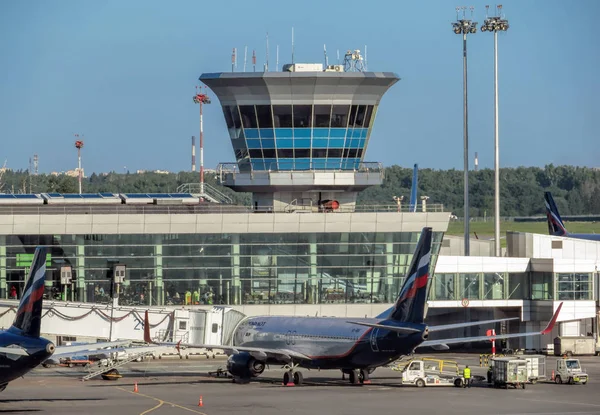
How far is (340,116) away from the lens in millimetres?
91938

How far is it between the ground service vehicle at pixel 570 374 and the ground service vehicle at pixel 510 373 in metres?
3.29

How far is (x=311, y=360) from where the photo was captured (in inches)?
2842

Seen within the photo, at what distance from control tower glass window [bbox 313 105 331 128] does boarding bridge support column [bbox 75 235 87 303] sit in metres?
18.9

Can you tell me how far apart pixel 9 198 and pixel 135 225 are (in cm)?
1672

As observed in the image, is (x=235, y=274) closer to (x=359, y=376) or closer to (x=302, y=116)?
(x=302, y=116)

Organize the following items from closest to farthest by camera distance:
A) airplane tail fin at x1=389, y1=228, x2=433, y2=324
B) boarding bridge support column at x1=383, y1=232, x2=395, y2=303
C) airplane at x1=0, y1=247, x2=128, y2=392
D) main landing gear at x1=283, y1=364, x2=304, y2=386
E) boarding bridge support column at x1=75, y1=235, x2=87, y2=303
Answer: airplane at x1=0, y1=247, x2=128, y2=392 < airplane tail fin at x1=389, y1=228, x2=433, y2=324 < main landing gear at x1=283, y1=364, x2=304, y2=386 < boarding bridge support column at x1=75, y1=235, x2=87, y2=303 < boarding bridge support column at x1=383, y1=232, x2=395, y2=303

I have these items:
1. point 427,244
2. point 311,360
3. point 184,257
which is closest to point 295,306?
point 184,257

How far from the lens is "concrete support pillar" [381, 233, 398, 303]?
3652 inches

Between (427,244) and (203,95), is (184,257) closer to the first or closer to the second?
(427,244)

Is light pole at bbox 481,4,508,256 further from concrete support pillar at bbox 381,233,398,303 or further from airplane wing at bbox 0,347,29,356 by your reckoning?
airplane wing at bbox 0,347,29,356

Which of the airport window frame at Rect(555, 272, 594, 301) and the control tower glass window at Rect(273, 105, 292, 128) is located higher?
the control tower glass window at Rect(273, 105, 292, 128)

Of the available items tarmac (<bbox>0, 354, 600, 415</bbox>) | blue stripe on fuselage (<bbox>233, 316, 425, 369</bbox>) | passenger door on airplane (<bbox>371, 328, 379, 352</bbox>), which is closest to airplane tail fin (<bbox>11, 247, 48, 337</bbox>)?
tarmac (<bbox>0, 354, 600, 415</bbox>)

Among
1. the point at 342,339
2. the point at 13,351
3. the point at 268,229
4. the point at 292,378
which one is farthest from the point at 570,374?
the point at 13,351

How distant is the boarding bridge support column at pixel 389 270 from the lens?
304ft
